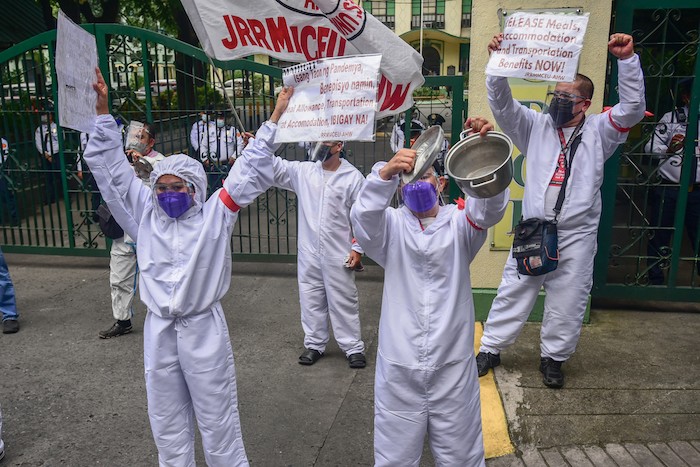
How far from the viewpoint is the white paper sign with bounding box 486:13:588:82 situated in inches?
140

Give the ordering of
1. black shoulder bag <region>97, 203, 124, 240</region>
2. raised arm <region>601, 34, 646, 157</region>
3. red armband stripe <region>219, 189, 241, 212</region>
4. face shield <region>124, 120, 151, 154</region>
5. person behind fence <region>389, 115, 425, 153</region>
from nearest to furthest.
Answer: red armband stripe <region>219, 189, 241, 212</region>, raised arm <region>601, 34, 646, 157</region>, black shoulder bag <region>97, 203, 124, 240</region>, face shield <region>124, 120, 151, 154</region>, person behind fence <region>389, 115, 425, 153</region>

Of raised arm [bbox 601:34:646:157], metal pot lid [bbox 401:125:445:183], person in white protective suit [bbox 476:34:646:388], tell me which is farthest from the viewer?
person in white protective suit [bbox 476:34:646:388]

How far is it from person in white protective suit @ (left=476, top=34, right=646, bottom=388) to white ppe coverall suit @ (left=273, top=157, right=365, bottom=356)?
4.06 ft

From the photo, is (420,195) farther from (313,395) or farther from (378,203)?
(313,395)

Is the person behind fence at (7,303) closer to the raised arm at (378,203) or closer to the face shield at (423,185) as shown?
the raised arm at (378,203)

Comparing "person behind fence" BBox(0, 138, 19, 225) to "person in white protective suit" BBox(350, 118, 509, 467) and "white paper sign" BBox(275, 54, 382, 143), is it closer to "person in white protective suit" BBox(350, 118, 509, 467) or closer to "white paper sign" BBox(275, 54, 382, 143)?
"white paper sign" BBox(275, 54, 382, 143)

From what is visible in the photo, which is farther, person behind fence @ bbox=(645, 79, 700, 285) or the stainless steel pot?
person behind fence @ bbox=(645, 79, 700, 285)

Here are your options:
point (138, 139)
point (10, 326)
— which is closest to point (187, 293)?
point (138, 139)

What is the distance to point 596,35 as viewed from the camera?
17.2 feet

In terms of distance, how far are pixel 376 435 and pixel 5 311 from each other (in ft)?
13.7

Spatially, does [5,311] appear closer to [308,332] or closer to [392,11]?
[308,332]

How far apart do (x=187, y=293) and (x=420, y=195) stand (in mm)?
1247

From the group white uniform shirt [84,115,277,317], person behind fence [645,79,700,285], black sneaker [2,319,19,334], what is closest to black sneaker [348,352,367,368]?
white uniform shirt [84,115,277,317]

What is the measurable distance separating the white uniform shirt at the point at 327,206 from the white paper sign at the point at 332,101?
169 cm
